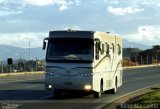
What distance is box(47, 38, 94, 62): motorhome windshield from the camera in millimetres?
24125

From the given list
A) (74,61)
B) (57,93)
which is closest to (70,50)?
(74,61)

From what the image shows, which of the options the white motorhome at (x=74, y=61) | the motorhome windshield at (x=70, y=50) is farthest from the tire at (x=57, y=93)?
the motorhome windshield at (x=70, y=50)

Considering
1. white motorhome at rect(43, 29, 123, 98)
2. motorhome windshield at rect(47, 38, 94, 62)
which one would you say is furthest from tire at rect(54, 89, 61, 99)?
motorhome windshield at rect(47, 38, 94, 62)

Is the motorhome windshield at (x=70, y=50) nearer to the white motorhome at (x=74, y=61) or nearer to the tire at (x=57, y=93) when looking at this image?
the white motorhome at (x=74, y=61)

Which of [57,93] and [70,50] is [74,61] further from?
[57,93]

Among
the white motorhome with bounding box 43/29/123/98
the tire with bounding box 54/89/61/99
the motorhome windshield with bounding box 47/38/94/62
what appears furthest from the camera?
the tire with bounding box 54/89/61/99

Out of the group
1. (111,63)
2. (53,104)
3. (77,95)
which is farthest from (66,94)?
(53,104)

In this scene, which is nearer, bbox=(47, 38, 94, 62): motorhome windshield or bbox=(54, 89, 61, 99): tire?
bbox=(47, 38, 94, 62): motorhome windshield

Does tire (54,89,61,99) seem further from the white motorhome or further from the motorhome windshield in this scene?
the motorhome windshield

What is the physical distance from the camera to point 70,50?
24.2m

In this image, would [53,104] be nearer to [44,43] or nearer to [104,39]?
[44,43]

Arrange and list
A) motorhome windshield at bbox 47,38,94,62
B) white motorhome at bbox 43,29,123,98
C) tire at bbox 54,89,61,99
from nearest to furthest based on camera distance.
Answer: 1. white motorhome at bbox 43,29,123,98
2. motorhome windshield at bbox 47,38,94,62
3. tire at bbox 54,89,61,99

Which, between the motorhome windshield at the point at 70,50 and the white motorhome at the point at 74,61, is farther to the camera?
the motorhome windshield at the point at 70,50

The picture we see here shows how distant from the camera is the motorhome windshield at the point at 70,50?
79.2ft
